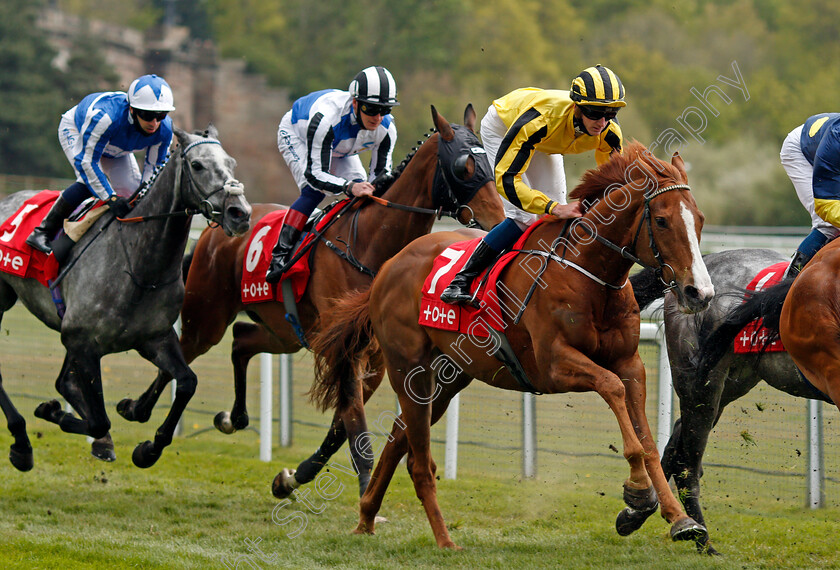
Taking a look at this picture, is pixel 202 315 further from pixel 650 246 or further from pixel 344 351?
pixel 650 246

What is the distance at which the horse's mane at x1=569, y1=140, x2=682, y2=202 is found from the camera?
4293mm

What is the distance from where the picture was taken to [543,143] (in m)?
4.90

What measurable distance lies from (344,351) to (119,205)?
1.70m

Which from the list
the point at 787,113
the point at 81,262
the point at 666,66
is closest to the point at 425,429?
the point at 81,262

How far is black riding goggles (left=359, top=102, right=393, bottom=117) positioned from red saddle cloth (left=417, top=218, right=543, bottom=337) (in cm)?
132

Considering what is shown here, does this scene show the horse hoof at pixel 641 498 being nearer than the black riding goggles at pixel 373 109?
Yes

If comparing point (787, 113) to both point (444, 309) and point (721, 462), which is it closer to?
point (721, 462)

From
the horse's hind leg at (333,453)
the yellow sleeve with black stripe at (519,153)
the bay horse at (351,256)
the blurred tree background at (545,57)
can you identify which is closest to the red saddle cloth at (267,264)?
the bay horse at (351,256)

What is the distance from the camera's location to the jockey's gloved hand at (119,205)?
247 inches

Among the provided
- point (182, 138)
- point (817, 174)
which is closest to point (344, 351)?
point (182, 138)

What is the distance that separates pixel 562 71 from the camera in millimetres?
33812

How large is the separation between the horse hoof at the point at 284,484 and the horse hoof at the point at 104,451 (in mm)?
1222

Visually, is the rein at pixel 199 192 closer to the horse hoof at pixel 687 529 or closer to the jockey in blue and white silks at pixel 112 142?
the jockey in blue and white silks at pixel 112 142

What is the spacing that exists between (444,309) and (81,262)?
2497mm
